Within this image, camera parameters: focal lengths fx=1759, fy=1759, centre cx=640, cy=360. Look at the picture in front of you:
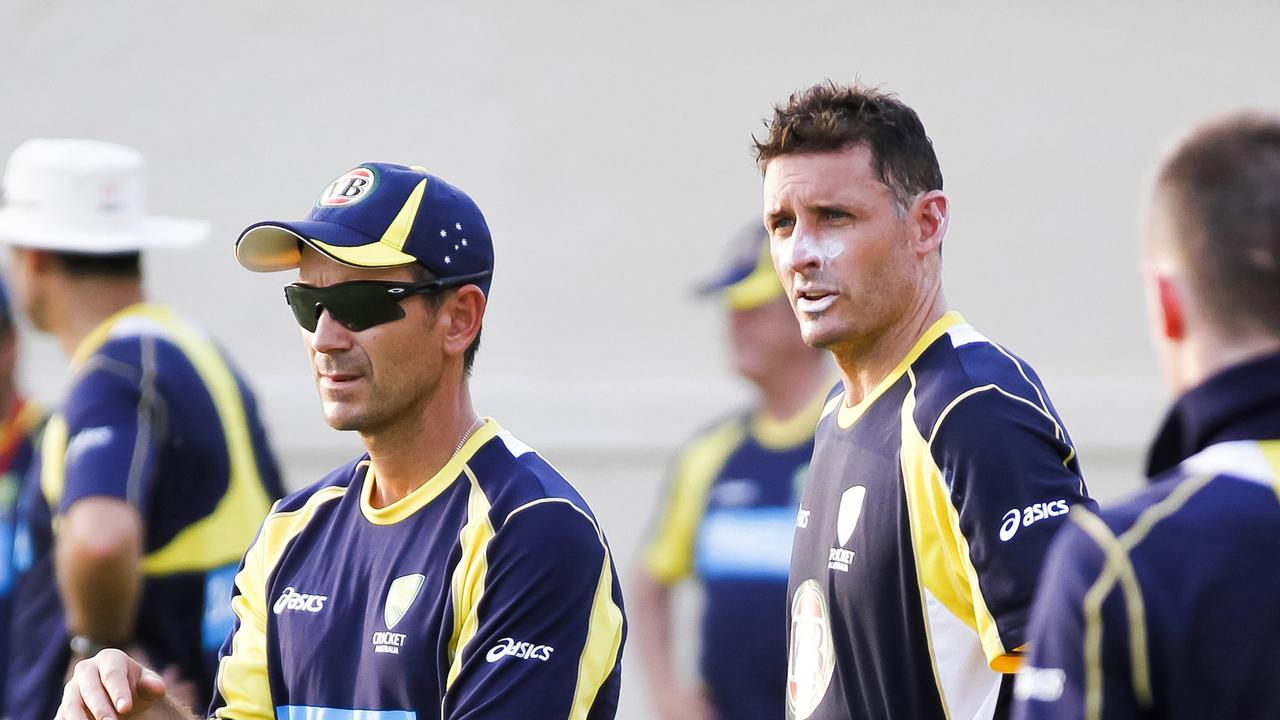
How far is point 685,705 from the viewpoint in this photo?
5.63m

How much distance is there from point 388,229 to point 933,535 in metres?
1.10

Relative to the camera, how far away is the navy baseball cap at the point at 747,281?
18.8ft

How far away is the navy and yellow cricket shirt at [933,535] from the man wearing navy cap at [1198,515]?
0.77 meters

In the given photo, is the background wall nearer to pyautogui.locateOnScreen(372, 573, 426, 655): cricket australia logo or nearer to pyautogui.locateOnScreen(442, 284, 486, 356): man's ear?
pyautogui.locateOnScreen(442, 284, 486, 356): man's ear

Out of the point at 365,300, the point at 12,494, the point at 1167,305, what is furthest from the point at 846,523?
the point at 12,494

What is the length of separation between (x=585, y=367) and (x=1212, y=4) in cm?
320

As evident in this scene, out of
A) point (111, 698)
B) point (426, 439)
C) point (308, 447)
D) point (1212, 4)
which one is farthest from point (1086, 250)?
point (111, 698)

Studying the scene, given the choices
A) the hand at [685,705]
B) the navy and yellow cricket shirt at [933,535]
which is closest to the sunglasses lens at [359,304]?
the navy and yellow cricket shirt at [933,535]

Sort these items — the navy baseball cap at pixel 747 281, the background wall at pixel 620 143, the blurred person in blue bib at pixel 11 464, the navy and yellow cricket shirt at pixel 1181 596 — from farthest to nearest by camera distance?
the background wall at pixel 620 143 → the navy baseball cap at pixel 747 281 → the blurred person in blue bib at pixel 11 464 → the navy and yellow cricket shirt at pixel 1181 596

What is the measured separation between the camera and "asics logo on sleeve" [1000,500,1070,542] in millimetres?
2822

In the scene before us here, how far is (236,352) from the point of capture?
7.89 metres

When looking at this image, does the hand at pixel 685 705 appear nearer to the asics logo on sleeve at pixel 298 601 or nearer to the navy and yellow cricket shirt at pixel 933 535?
the navy and yellow cricket shirt at pixel 933 535

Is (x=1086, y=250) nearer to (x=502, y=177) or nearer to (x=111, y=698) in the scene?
(x=502, y=177)

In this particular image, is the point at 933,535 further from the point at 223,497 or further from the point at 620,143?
the point at 620,143
